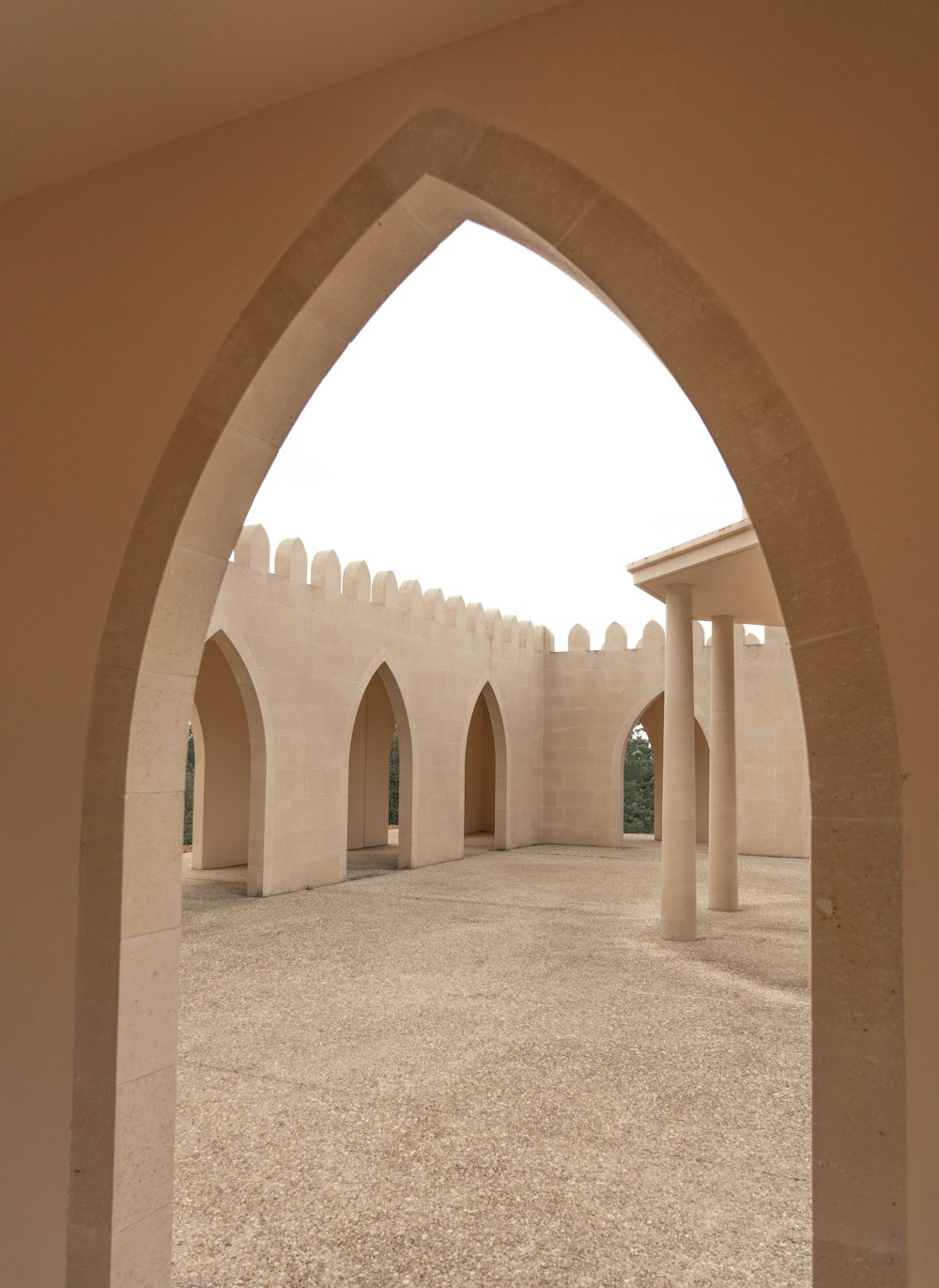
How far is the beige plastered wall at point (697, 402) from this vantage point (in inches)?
62.8

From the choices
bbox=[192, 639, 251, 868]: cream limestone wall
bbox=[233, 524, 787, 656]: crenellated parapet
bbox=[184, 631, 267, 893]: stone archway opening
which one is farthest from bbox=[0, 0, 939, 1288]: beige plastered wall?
bbox=[192, 639, 251, 868]: cream limestone wall

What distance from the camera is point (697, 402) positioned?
185 centimetres

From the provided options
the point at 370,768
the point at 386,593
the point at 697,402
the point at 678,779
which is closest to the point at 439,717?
the point at 386,593

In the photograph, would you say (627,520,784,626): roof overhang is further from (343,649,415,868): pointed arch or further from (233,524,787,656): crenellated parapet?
(343,649,415,868): pointed arch

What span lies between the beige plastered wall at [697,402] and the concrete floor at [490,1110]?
1101 mm

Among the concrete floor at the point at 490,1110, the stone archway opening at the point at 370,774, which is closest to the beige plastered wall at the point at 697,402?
the concrete floor at the point at 490,1110

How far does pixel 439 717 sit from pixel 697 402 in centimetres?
1180

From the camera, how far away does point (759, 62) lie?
183 cm

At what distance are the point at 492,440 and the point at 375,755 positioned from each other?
1341 inches

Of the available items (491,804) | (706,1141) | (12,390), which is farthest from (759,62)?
(491,804)

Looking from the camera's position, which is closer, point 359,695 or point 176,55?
point 176,55

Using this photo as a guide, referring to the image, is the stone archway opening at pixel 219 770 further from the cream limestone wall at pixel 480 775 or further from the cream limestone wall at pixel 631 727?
the cream limestone wall at pixel 480 775

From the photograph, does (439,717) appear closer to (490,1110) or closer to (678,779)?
(678,779)

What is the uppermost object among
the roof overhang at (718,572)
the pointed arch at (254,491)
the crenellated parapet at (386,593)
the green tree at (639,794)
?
the crenellated parapet at (386,593)
